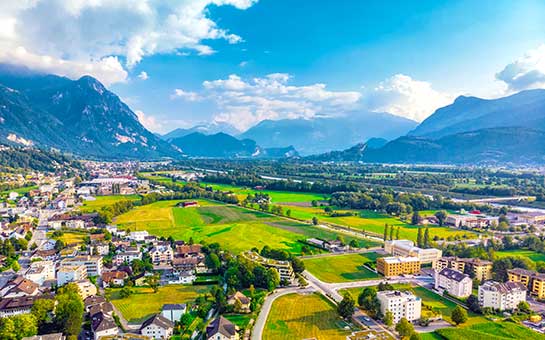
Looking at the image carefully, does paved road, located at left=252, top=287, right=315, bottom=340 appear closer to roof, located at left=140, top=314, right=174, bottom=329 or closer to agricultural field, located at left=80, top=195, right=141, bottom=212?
roof, located at left=140, top=314, right=174, bottom=329

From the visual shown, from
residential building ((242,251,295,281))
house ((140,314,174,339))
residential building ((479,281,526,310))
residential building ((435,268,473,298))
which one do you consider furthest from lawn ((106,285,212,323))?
residential building ((479,281,526,310))

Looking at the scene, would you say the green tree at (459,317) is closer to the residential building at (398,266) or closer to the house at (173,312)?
the residential building at (398,266)

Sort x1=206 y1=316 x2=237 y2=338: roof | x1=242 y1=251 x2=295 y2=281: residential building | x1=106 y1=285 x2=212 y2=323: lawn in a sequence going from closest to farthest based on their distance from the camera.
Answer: x1=206 y1=316 x2=237 y2=338: roof
x1=106 y1=285 x2=212 y2=323: lawn
x1=242 y1=251 x2=295 y2=281: residential building

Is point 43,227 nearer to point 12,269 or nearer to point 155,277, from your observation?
point 12,269

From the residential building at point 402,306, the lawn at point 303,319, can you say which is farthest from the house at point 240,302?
the residential building at point 402,306

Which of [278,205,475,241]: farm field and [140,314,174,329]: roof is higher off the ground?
[278,205,475,241]: farm field

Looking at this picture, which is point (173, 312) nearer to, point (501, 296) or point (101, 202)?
point (501, 296)

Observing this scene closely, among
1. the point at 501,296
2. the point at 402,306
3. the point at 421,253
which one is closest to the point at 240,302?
the point at 402,306
